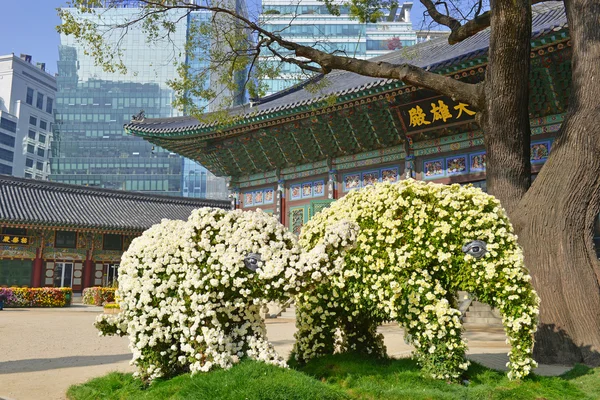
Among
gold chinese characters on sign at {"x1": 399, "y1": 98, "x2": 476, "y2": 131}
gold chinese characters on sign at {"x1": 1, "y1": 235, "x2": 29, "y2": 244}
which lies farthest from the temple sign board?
gold chinese characters on sign at {"x1": 1, "y1": 235, "x2": 29, "y2": 244}

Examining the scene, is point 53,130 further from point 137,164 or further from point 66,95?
point 137,164

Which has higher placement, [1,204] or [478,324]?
[1,204]

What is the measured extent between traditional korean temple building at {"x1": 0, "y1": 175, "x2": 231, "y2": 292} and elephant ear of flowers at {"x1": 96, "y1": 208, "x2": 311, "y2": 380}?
25.3 metres

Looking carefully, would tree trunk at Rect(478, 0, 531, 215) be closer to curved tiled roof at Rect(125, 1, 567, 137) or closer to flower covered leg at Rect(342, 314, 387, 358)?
curved tiled roof at Rect(125, 1, 567, 137)

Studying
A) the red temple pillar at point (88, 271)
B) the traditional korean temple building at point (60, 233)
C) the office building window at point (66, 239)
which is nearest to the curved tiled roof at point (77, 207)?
the traditional korean temple building at point (60, 233)

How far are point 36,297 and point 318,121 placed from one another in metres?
16.8

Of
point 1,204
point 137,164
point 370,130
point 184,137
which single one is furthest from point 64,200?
point 137,164

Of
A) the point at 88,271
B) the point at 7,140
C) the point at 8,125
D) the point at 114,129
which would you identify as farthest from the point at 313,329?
the point at 114,129

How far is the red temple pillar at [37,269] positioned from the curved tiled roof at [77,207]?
2.22m

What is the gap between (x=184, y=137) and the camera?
64.5 feet

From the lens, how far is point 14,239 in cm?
2853

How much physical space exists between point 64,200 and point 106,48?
81.0 feet

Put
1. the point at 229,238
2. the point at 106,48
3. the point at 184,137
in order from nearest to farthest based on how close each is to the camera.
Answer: the point at 229,238 → the point at 106,48 → the point at 184,137

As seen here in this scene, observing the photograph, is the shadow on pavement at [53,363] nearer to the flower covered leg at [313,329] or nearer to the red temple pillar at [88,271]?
the flower covered leg at [313,329]
